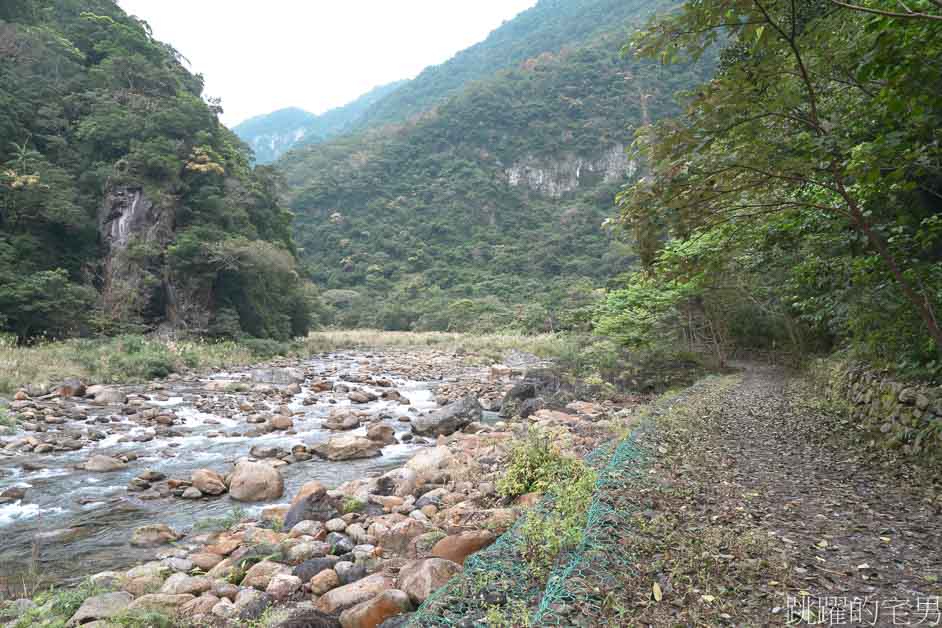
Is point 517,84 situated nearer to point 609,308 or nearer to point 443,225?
point 443,225

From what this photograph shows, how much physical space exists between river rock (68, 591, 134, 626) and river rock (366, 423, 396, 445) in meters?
5.43

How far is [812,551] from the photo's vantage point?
9.55 ft

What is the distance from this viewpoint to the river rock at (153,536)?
186 inches

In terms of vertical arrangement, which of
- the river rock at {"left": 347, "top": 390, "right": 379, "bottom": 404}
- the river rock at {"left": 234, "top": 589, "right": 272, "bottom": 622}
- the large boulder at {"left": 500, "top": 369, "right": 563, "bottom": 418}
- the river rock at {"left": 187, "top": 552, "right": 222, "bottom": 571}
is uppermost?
the river rock at {"left": 234, "top": 589, "right": 272, "bottom": 622}

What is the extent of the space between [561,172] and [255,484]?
8963 cm

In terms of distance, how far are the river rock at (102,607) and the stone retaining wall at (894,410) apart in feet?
22.3

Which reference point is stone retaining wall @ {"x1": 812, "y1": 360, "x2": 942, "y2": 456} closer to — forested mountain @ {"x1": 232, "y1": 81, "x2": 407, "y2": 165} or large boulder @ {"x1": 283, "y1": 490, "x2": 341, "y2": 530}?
large boulder @ {"x1": 283, "y1": 490, "x2": 341, "y2": 530}

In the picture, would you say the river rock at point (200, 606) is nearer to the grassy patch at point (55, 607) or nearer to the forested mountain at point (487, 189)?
the grassy patch at point (55, 607)

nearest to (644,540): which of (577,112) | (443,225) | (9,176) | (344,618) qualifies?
(344,618)

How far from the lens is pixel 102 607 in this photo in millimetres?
3199

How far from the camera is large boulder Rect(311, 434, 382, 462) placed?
7.93 meters

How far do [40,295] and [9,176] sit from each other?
5.62 m

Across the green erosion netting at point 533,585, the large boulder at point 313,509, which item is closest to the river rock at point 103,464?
the large boulder at point 313,509

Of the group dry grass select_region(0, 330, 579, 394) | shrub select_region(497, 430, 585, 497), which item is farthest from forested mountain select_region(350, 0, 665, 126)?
shrub select_region(497, 430, 585, 497)
